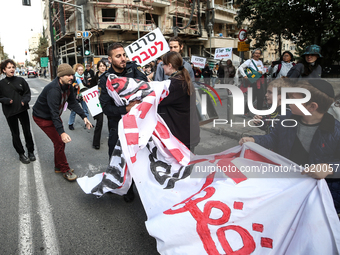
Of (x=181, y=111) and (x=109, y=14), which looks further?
(x=109, y=14)

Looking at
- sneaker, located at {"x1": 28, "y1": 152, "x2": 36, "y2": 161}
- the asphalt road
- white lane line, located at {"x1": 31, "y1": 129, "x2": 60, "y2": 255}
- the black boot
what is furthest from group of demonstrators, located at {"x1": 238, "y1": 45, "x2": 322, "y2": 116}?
sneaker, located at {"x1": 28, "y1": 152, "x2": 36, "y2": 161}

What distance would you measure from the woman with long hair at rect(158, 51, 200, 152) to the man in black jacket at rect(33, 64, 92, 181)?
1.63 meters

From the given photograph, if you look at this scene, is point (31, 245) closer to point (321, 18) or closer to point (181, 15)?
point (321, 18)

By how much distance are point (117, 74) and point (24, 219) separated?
209 centimetres

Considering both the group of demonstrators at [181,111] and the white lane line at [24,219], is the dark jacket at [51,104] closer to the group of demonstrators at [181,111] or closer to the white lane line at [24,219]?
the group of demonstrators at [181,111]

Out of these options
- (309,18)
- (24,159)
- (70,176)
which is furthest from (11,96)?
(309,18)

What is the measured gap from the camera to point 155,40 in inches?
218

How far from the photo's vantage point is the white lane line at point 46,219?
2694mm

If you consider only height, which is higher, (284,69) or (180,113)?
(284,69)

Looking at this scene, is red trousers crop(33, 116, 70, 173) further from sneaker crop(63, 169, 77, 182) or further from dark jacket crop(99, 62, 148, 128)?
dark jacket crop(99, 62, 148, 128)

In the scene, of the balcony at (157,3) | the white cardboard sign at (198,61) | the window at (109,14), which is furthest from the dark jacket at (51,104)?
the balcony at (157,3)

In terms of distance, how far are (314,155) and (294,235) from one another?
0.78 m

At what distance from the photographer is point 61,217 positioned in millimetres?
3232

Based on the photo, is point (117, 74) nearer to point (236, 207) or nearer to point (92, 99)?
point (236, 207)
